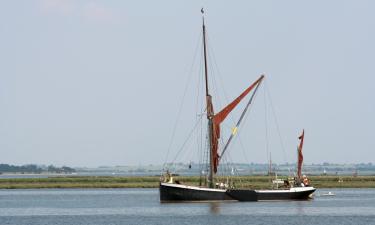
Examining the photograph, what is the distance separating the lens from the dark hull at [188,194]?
84875 millimetres

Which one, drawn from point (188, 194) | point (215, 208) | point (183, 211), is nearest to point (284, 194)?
point (188, 194)

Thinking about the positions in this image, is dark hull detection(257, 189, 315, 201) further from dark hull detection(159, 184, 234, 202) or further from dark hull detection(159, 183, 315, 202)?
dark hull detection(159, 184, 234, 202)

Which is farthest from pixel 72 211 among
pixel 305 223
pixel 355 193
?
pixel 355 193

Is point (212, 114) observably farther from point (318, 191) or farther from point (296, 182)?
point (318, 191)

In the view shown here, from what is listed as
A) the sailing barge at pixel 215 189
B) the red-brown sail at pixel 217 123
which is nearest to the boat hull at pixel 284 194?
the sailing barge at pixel 215 189

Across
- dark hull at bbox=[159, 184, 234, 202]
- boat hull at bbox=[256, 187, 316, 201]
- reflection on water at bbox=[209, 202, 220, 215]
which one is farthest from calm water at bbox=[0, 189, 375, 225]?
boat hull at bbox=[256, 187, 316, 201]

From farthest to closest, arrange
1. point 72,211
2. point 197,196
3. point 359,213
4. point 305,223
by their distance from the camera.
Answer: point 197,196 → point 72,211 → point 359,213 → point 305,223

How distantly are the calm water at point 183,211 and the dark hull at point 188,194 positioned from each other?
86cm

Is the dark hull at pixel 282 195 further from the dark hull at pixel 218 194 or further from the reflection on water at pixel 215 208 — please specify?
the reflection on water at pixel 215 208

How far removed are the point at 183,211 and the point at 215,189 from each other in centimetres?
854

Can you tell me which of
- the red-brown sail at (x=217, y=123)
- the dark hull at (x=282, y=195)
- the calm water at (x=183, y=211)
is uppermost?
the red-brown sail at (x=217, y=123)

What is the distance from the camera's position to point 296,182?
91062 millimetres

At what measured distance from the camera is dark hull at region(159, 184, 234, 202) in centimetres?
8488

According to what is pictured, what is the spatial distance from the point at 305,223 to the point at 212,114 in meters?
23.3
